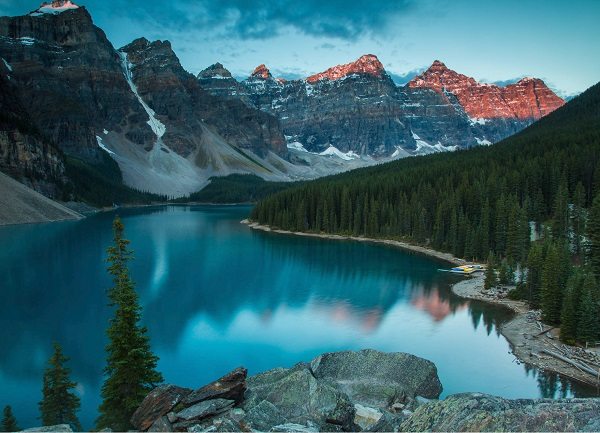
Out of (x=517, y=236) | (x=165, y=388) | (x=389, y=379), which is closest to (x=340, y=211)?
(x=517, y=236)

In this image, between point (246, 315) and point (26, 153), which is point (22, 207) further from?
point (246, 315)

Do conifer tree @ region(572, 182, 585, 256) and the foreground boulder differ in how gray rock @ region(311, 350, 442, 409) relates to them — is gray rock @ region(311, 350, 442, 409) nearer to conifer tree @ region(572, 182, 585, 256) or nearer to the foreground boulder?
the foreground boulder

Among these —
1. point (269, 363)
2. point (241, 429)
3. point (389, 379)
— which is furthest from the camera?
point (269, 363)

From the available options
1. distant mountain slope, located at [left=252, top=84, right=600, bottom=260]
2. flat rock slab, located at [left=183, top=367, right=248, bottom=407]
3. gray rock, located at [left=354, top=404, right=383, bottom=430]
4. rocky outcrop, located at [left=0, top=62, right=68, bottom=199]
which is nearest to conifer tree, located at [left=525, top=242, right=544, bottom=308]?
distant mountain slope, located at [left=252, top=84, right=600, bottom=260]

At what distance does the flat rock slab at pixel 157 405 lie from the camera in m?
15.2

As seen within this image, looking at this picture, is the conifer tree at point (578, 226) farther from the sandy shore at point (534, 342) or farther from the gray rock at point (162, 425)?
the gray rock at point (162, 425)

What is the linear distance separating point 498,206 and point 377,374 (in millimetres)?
49565

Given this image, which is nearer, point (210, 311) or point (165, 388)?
point (165, 388)

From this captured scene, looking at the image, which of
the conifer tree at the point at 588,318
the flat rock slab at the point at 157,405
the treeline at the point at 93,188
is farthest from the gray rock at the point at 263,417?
the treeline at the point at 93,188

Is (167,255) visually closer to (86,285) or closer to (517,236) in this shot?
(86,285)

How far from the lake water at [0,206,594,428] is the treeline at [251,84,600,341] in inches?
232

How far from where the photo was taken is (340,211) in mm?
99688

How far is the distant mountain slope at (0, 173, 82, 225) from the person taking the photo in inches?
4048

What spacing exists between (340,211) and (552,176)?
4009 centimetres
